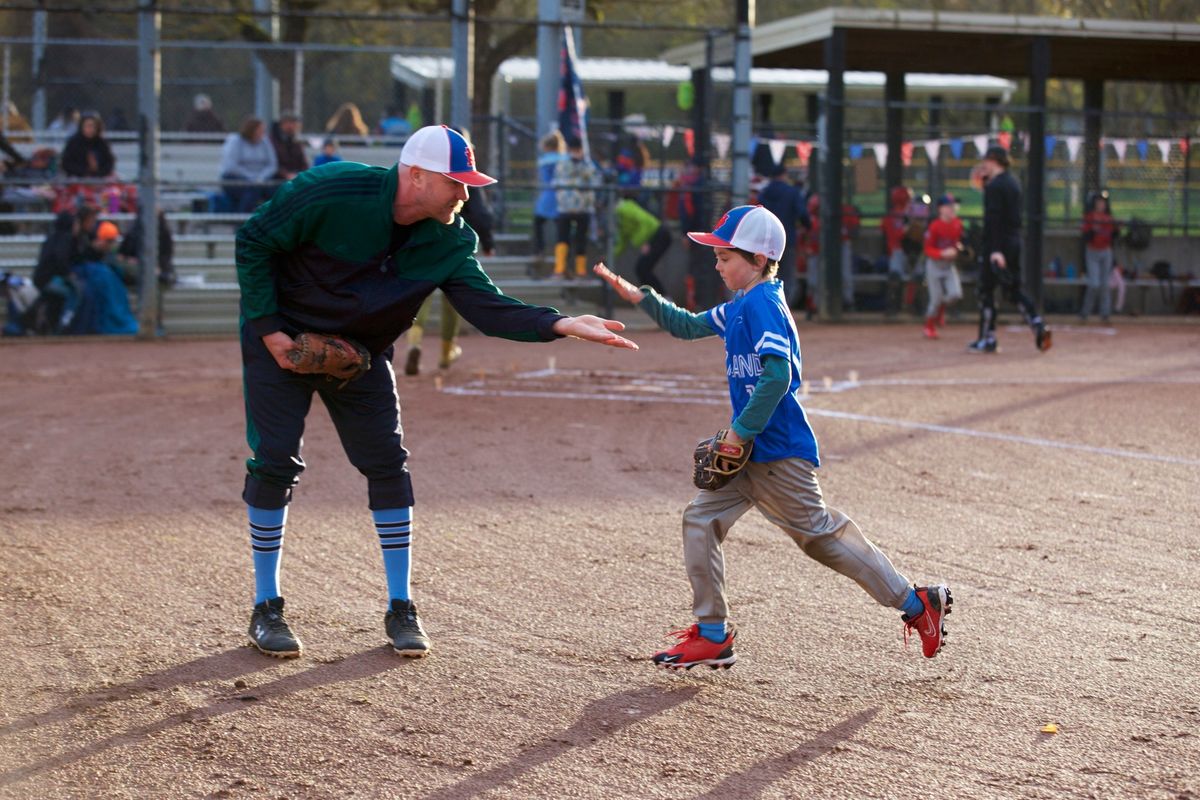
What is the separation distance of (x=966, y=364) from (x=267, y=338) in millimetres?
10782

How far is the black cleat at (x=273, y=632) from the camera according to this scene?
536 cm

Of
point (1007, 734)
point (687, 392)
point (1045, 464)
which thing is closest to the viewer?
point (1007, 734)

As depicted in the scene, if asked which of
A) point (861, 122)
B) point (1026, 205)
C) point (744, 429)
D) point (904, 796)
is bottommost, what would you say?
point (904, 796)

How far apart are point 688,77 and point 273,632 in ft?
81.0

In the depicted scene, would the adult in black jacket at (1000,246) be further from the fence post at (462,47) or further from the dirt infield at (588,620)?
the fence post at (462,47)

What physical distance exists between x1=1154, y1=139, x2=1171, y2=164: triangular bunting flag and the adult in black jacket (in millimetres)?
8599

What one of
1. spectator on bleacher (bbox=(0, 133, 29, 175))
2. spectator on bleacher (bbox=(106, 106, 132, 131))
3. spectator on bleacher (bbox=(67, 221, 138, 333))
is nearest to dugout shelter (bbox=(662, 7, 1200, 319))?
spectator on bleacher (bbox=(67, 221, 138, 333))

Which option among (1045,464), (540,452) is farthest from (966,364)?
(540,452)

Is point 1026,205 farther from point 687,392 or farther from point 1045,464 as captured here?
point 1045,464

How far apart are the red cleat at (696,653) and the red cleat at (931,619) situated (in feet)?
2.10

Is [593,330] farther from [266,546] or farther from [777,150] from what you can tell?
[777,150]

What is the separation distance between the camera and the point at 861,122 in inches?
1464

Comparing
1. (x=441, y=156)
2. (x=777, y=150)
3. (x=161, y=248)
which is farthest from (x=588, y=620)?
(x=777, y=150)

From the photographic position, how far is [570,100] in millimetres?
18500
